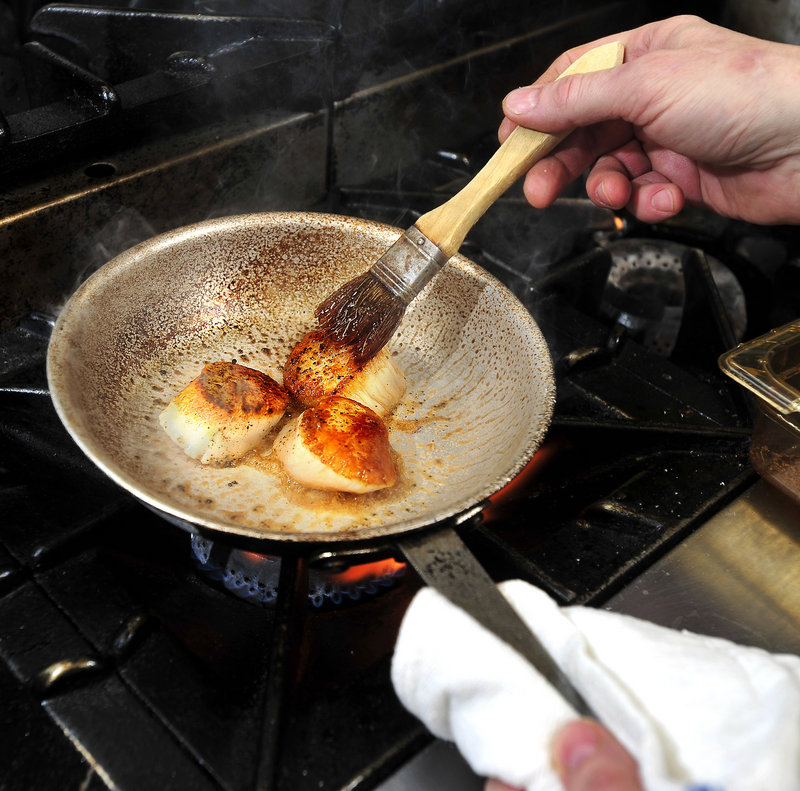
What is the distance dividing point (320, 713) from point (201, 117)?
1066mm

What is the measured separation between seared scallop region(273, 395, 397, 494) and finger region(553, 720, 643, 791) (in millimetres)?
420

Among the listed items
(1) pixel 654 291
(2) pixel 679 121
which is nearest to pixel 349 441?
(2) pixel 679 121

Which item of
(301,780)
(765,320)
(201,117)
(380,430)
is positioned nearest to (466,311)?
(380,430)

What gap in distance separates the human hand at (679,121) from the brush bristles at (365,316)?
328 millimetres

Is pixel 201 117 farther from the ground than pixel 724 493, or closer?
farther from the ground

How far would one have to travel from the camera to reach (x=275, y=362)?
1230 millimetres

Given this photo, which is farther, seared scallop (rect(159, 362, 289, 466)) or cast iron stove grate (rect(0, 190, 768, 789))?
seared scallop (rect(159, 362, 289, 466))

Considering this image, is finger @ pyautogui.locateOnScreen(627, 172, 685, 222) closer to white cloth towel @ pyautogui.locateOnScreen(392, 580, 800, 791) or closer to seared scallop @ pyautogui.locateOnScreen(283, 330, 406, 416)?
seared scallop @ pyautogui.locateOnScreen(283, 330, 406, 416)

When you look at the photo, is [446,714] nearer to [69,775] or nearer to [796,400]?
[69,775]

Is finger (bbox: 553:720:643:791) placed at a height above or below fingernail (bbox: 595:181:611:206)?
below

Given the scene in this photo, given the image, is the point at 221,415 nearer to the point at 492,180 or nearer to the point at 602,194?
the point at 492,180

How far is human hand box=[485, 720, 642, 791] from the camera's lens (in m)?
0.57

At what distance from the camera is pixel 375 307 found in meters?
1.08

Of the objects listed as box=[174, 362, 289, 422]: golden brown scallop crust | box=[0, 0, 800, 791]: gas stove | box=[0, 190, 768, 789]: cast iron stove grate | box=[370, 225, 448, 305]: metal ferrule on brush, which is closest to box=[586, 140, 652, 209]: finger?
box=[0, 0, 800, 791]: gas stove
